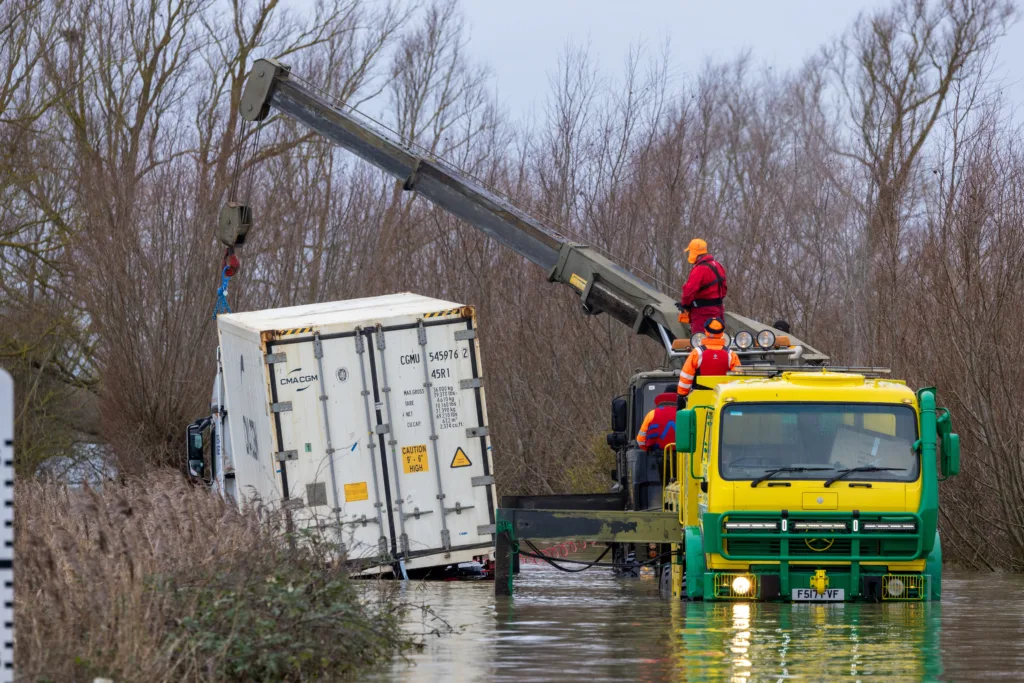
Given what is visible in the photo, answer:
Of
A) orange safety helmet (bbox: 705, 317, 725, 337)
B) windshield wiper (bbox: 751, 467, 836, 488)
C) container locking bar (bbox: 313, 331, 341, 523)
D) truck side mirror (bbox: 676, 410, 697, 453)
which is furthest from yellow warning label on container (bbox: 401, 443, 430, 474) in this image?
windshield wiper (bbox: 751, 467, 836, 488)

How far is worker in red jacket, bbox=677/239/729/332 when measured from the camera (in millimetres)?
18062

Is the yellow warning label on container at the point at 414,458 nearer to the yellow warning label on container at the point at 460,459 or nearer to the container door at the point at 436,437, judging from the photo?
the container door at the point at 436,437

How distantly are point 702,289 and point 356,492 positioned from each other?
4.31 m

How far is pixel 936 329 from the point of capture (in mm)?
21859

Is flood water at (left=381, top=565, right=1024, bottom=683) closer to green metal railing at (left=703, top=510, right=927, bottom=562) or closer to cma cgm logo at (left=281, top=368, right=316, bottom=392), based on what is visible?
green metal railing at (left=703, top=510, right=927, bottom=562)

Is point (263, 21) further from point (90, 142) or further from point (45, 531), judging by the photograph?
point (45, 531)

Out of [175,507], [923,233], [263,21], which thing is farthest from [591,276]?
[263,21]

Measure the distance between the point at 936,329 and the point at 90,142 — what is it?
21.9m

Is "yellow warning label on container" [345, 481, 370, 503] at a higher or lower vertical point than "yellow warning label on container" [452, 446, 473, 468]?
lower

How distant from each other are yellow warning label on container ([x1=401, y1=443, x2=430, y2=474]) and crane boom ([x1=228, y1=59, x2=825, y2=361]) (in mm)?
3083

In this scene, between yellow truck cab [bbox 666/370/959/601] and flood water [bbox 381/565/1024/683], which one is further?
yellow truck cab [bbox 666/370/959/601]

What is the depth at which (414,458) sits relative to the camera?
18.2m

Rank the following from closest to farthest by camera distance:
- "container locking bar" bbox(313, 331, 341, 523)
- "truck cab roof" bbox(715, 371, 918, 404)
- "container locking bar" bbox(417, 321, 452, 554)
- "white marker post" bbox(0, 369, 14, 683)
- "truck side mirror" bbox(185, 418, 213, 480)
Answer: "white marker post" bbox(0, 369, 14, 683)
"truck cab roof" bbox(715, 371, 918, 404)
"container locking bar" bbox(313, 331, 341, 523)
"container locking bar" bbox(417, 321, 452, 554)
"truck side mirror" bbox(185, 418, 213, 480)

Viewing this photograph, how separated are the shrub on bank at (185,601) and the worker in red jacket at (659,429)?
23.3ft
